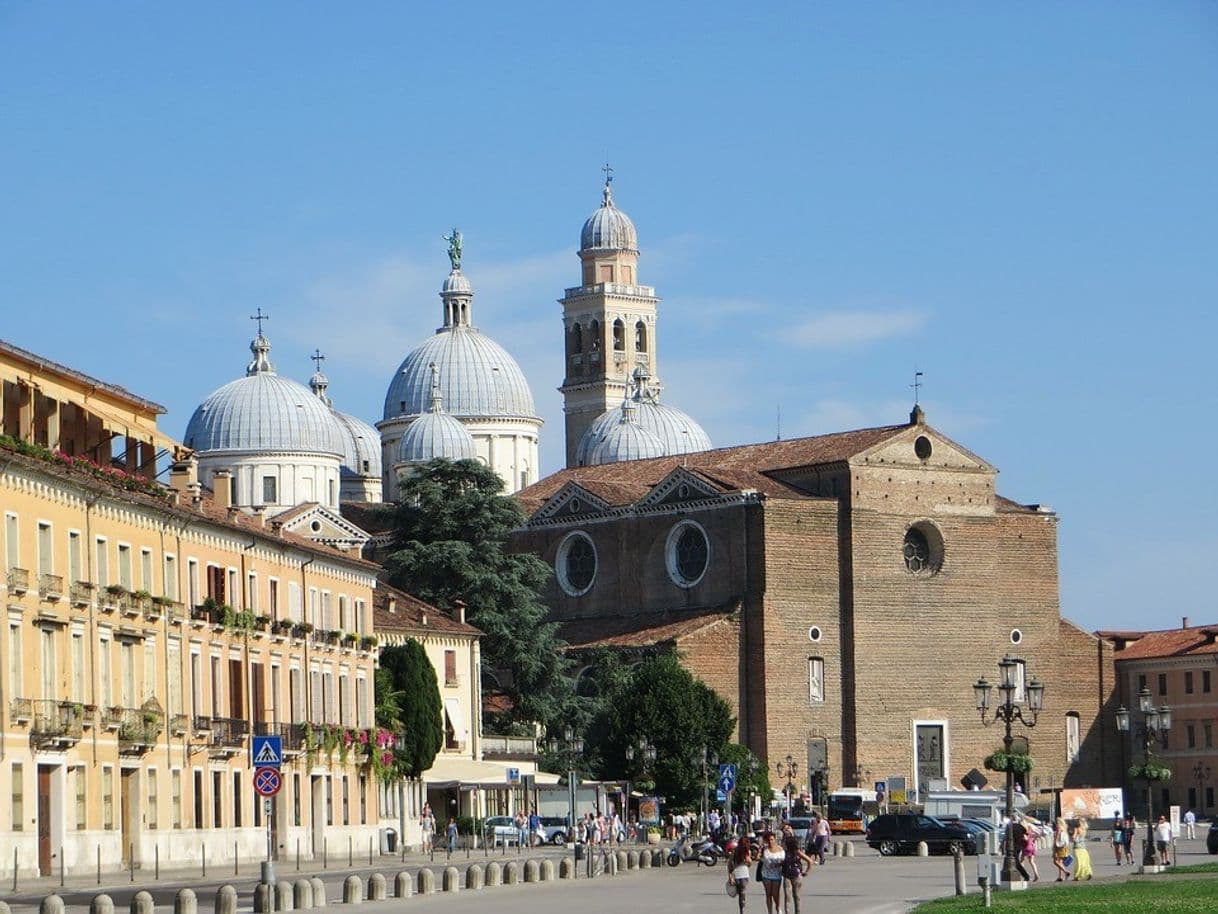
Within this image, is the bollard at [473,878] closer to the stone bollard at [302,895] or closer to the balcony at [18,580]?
the stone bollard at [302,895]

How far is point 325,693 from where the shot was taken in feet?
207

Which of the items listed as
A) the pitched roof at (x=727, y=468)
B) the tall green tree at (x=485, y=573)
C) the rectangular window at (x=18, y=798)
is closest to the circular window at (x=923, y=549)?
the pitched roof at (x=727, y=468)

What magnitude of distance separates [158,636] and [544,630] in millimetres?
40395

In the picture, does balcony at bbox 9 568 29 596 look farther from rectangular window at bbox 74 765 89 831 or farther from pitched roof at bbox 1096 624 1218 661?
pitched roof at bbox 1096 624 1218 661

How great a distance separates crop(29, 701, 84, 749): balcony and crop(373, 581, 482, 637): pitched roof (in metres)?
29.4

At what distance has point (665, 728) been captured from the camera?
3531 inches

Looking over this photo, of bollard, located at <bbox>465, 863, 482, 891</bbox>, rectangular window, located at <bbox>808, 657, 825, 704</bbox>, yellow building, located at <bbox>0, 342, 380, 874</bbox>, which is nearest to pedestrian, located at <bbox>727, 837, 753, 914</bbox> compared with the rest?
bollard, located at <bbox>465, 863, 482, 891</bbox>

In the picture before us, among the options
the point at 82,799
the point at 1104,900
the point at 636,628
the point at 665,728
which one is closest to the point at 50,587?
the point at 82,799

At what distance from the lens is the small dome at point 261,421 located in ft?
392

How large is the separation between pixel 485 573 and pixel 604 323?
5973 cm

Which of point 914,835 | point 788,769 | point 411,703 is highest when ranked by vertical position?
point 411,703

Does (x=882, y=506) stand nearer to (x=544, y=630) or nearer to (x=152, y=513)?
(x=544, y=630)

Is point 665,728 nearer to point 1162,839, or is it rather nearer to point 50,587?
point 1162,839

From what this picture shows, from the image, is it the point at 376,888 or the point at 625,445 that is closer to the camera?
the point at 376,888
